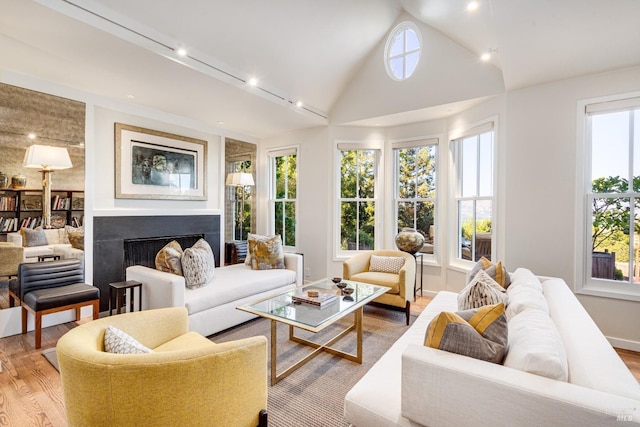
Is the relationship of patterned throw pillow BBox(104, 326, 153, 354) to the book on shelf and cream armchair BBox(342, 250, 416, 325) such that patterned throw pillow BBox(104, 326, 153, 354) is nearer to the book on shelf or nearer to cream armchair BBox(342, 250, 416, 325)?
the book on shelf

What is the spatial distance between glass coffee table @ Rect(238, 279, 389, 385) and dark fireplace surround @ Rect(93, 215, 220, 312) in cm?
218

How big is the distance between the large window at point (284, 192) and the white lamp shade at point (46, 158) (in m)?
2.97

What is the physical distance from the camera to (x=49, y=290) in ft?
9.49

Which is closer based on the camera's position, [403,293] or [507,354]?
[507,354]

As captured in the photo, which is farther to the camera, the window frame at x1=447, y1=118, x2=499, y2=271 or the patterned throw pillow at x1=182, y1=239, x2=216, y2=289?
the window frame at x1=447, y1=118, x2=499, y2=271

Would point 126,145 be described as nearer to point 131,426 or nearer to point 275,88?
point 275,88

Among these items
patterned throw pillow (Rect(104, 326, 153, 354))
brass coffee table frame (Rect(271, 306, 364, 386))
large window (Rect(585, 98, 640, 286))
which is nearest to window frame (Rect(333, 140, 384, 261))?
brass coffee table frame (Rect(271, 306, 364, 386))

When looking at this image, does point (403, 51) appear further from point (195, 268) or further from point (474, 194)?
point (195, 268)

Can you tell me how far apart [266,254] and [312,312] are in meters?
1.72

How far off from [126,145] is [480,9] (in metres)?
4.24

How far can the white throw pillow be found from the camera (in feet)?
3.82

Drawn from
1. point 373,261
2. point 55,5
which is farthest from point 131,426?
point 373,261

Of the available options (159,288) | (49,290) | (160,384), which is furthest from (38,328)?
(160,384)

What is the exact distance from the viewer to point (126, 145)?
3.78 metres
